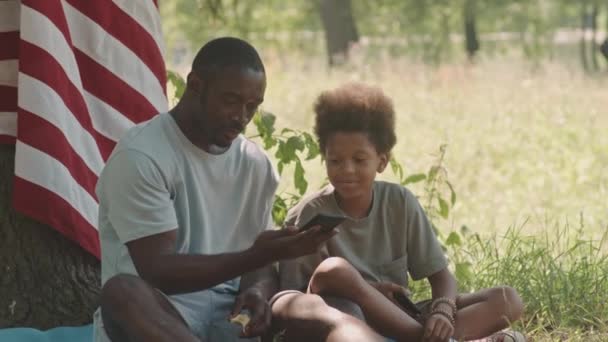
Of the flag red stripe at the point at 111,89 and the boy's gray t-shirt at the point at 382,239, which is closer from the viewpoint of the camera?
the boy's gray t-shirt at the point at 382,239

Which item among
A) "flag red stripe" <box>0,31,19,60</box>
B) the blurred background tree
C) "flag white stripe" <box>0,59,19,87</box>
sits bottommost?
the blurred background tree

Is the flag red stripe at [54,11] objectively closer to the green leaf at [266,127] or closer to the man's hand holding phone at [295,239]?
the green leaf at [266,127]

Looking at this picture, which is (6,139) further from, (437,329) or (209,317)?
(437,329)

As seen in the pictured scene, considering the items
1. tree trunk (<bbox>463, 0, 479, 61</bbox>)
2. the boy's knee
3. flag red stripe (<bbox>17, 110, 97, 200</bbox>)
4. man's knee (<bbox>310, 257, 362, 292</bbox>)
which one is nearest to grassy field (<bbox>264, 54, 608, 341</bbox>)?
the boy's knee

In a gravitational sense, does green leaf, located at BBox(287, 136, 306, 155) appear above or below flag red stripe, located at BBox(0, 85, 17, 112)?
below

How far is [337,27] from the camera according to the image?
75.1 ft

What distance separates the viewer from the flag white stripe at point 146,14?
523 cm

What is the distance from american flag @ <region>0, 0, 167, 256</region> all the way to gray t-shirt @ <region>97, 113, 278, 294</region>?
2.37ft

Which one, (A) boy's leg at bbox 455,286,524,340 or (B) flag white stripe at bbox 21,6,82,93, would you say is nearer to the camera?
(A) boy's leg at bbox 455,286,524,340

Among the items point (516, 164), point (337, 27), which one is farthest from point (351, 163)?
point (337, 27)

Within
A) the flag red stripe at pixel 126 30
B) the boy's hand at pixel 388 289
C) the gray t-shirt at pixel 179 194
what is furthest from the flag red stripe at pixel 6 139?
the boy's hand at pixel 388 289

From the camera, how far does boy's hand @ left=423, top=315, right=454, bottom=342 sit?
4320mm

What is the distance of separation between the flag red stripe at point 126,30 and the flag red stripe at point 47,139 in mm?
491

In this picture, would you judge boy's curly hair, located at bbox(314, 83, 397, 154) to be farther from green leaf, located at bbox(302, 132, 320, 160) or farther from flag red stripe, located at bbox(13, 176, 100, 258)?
green leaf, located at bbox(302, 132, 320, 160)
